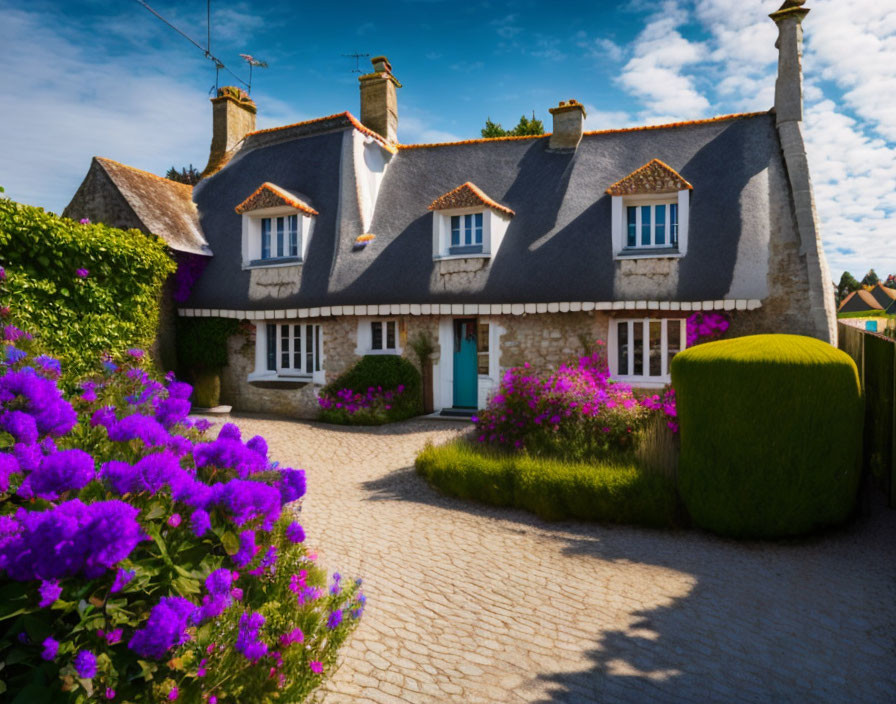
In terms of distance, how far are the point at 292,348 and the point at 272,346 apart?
1.97 ft

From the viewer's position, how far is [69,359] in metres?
10.2

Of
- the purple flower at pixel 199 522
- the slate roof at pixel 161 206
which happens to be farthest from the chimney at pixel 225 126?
the purple flower at pixel 199 522

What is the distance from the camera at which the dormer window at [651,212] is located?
1173 centimetres

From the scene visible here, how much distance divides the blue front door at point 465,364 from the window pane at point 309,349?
3.76 meters

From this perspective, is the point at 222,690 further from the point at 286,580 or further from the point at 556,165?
the point at 556,165

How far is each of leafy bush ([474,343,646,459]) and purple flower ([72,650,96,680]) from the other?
257 inches

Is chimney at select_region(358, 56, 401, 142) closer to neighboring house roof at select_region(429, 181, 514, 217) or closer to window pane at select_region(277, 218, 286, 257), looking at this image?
window pane at select_region(277, 218, 286, 257)

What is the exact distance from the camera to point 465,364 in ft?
43.9

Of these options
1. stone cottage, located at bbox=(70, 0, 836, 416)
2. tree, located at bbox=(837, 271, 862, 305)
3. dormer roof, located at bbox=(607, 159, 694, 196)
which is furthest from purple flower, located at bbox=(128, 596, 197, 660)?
tree, located at bbox=(837, 271, 862, 305)

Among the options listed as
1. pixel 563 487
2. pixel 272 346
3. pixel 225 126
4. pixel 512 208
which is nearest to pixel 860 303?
pixel 512 208

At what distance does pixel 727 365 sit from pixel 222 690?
18.4 ft

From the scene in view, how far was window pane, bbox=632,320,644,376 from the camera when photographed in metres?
11.9

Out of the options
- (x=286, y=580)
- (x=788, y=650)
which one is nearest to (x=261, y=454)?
(x=286, y=580)

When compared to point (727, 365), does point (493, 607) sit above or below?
below
